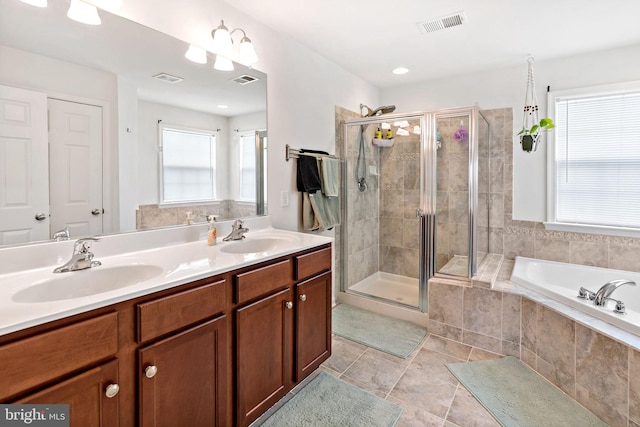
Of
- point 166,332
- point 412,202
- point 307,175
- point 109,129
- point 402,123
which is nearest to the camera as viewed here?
point 166,332

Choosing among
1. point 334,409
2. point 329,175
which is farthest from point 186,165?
point 334,409

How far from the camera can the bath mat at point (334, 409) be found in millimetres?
1646

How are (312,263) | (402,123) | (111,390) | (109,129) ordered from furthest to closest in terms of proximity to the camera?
(402,123)
(312,263)
(109,129)
(111,390)

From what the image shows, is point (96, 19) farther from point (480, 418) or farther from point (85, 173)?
point (480, 418)

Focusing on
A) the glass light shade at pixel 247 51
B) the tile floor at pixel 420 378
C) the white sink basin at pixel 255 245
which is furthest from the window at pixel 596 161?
the glass light shade at pixel 247 51

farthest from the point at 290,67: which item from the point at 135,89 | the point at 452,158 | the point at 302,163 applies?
the point at 452,158

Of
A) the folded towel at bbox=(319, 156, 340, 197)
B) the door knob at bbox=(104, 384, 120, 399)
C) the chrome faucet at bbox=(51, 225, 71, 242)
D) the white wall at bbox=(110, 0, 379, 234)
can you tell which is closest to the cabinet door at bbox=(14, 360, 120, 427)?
the door knob at bbox=(104, 384, 120, 399)

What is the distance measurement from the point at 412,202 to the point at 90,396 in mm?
2693

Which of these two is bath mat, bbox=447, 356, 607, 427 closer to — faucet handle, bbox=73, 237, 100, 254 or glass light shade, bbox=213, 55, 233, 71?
faucet handle, bbox=73, 237, 100, 254

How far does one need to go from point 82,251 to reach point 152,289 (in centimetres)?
47

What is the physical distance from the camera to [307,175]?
259 centimetres

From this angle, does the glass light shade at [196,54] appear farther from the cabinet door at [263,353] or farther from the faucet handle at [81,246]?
the cabinet door at [263,353]

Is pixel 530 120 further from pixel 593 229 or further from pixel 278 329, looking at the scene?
pixel 278 329

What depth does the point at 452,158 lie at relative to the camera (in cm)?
264
